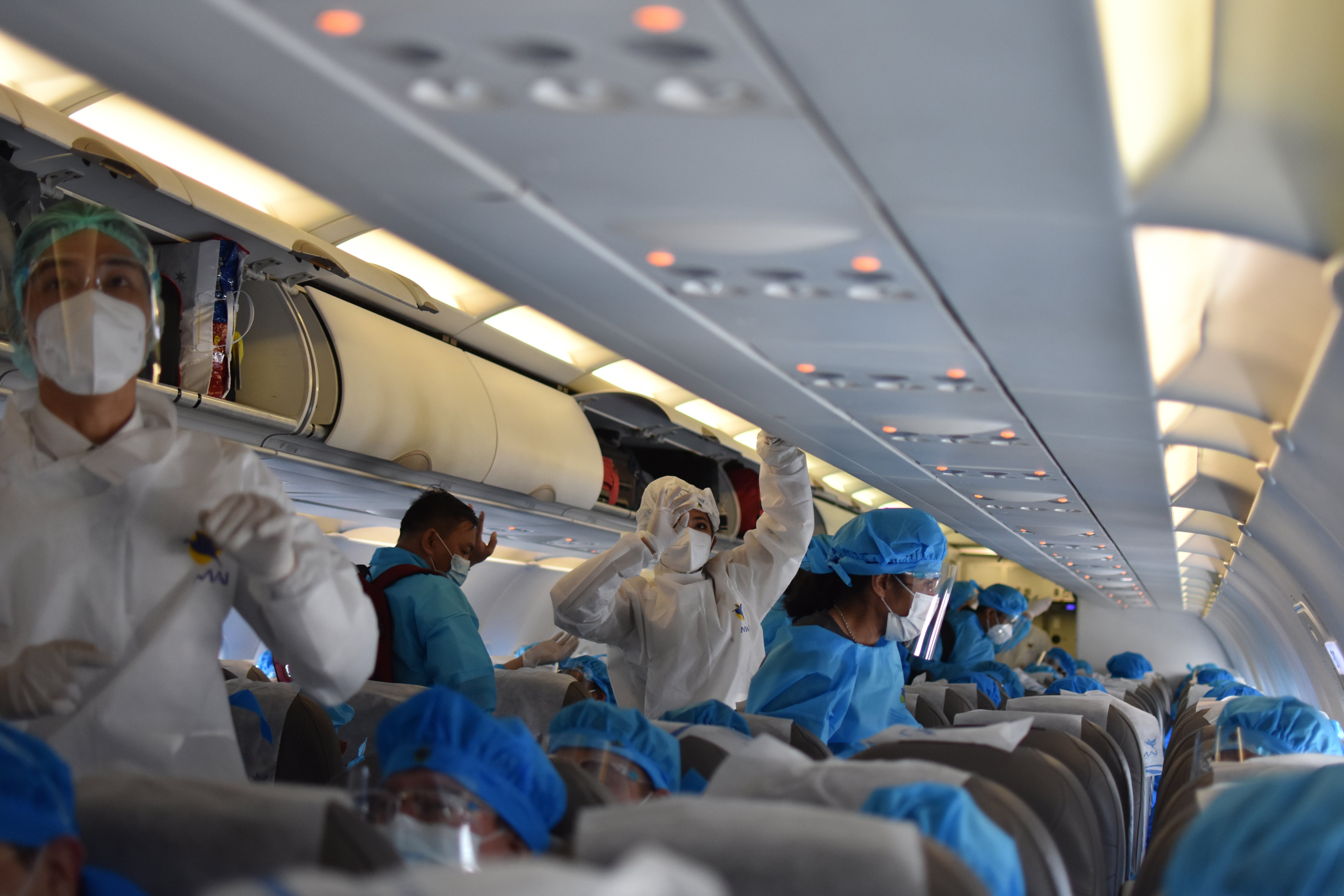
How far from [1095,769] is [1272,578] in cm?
583

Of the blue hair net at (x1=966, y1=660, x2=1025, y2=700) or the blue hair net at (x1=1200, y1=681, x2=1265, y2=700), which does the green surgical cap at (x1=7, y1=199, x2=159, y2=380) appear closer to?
the blue hair net at (x1=966, y1=660, x2=1025, y2=700)

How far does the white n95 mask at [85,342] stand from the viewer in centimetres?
203

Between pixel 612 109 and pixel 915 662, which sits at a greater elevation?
pixel 612 109

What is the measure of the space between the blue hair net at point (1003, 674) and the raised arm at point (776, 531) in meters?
2.58

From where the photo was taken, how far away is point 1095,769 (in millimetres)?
2883

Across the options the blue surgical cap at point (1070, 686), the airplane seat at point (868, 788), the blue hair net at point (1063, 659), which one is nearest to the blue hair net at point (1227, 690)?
the blue surgical cap at point (1070, 686)

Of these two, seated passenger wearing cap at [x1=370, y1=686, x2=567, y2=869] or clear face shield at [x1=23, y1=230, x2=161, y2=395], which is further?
clear face shield at [x1=23, y1=230, x2=161, y2=395]

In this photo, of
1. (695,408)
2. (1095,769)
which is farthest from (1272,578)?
(1095,769)

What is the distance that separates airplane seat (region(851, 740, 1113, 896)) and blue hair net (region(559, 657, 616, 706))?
436 centimetres

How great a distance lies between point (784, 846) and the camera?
48.6 inches

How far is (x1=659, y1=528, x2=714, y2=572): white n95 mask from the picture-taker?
508cm

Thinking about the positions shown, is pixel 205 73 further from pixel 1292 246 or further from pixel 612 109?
pixel 1292 246

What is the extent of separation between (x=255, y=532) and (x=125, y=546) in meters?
0.37

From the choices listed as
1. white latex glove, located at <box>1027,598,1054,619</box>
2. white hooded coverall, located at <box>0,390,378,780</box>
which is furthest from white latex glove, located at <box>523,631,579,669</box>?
white latex glove, located at <box>1027,598,1054,619</box>
